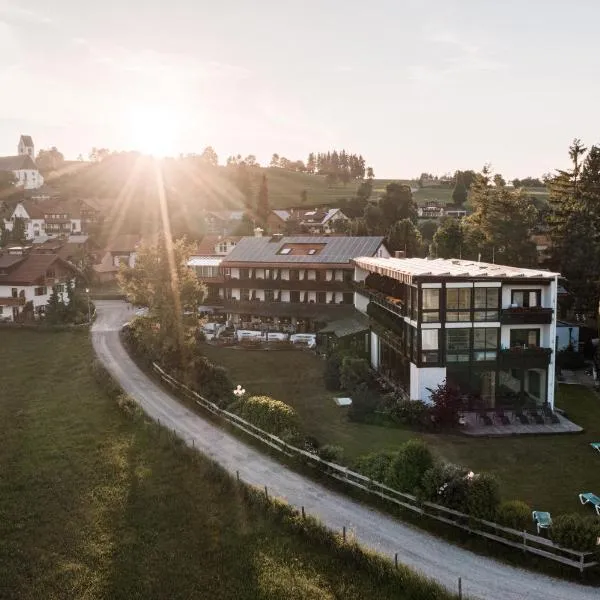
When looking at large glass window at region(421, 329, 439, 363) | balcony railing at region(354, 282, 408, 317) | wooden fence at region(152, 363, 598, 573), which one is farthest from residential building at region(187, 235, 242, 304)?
wooden fence at region(152, 363, 598, 573)

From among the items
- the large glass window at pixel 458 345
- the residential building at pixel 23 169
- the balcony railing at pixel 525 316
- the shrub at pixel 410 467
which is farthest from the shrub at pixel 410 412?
the residential building at pixel 23 169

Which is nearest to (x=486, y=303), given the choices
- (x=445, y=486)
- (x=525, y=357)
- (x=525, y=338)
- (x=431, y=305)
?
(x=431, y=305)

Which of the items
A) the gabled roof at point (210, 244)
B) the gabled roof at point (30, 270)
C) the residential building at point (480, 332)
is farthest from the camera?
the gabled roof at point (210, 244)

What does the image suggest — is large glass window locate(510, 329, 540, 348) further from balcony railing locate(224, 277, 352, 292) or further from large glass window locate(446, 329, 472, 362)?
balcony railing locate(224, 277, 352, 292)

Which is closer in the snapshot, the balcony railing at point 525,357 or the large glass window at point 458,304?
the large glass window at point 458,304

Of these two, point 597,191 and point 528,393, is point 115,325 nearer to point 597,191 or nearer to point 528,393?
point 528,393

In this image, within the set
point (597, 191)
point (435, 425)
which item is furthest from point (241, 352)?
point (597, 191)

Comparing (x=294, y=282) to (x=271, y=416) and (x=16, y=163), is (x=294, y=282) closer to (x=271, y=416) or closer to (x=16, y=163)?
(x=271, y=416)

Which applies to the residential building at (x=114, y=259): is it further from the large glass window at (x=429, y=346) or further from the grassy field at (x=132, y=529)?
the large glass window at (x=429, y=346)
